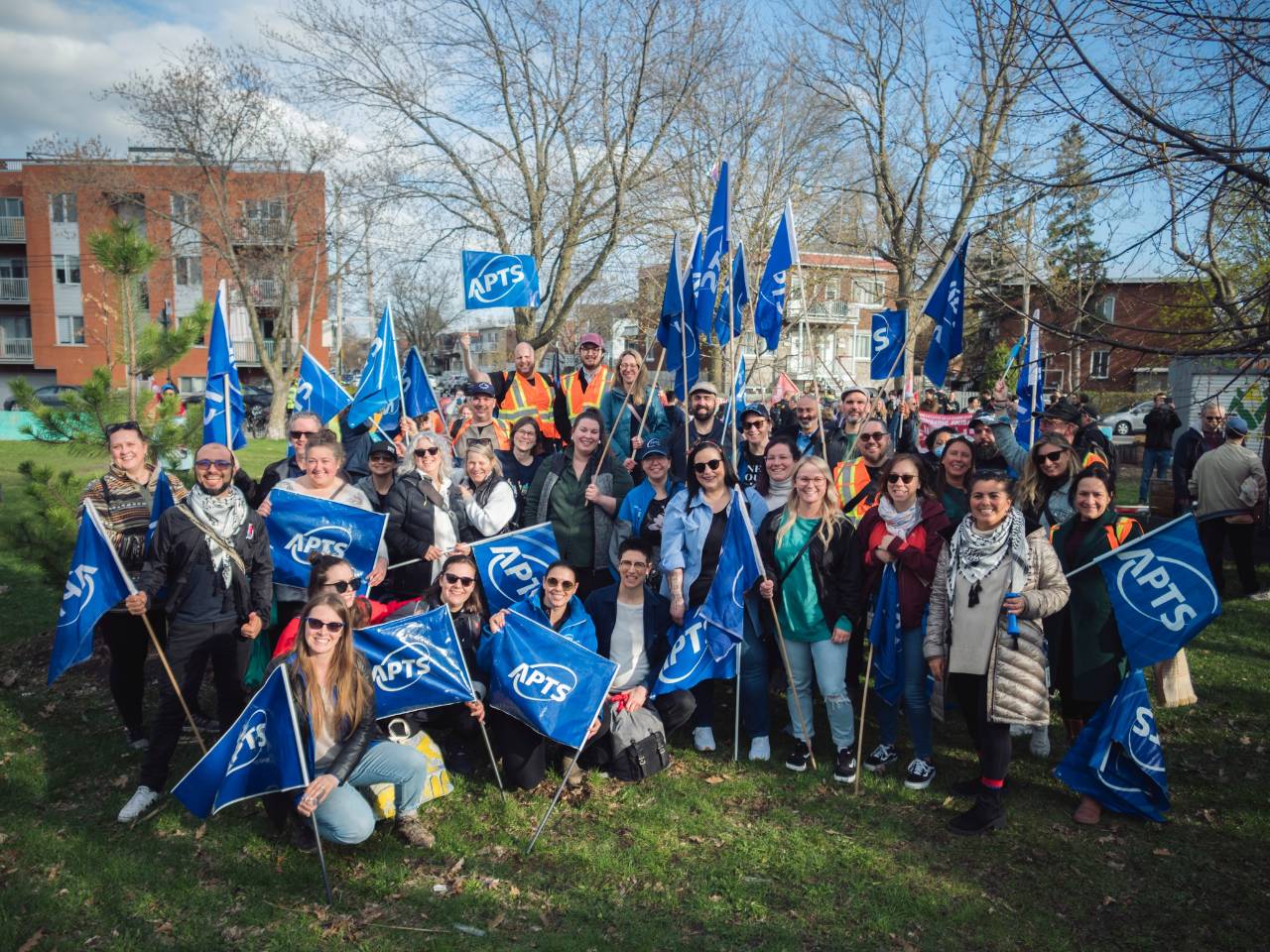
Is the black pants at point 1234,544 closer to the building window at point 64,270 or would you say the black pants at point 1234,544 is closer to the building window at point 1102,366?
the building window at point 1102,366

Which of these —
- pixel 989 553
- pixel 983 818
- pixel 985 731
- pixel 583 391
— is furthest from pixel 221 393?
pixel 983 818

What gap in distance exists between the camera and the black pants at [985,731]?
4957 mm

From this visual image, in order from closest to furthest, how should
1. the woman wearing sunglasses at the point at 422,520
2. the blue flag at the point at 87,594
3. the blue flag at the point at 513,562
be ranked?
A: the blue flag at the point at 87,594 < the blue flag at the point at 513,562 < the woman wearing sunglasses at the point at 422,520

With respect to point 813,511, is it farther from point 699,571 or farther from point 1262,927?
point 1262,927

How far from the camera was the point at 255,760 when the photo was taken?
4609 millimetres

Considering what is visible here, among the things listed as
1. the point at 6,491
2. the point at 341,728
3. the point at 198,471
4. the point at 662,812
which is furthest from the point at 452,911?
the point at 6,491

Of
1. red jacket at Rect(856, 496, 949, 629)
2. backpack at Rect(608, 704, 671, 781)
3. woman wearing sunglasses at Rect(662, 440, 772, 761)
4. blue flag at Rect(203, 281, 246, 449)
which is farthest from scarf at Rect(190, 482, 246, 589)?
red jacket at Rect(856, 496, 949, 629)

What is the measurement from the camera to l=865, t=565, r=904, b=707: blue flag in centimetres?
564

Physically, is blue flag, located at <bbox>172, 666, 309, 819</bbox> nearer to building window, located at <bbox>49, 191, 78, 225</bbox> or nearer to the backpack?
the backpack

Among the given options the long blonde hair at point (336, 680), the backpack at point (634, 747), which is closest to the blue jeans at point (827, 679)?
the backpack at point (634, 747)

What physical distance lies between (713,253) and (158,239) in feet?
79.4

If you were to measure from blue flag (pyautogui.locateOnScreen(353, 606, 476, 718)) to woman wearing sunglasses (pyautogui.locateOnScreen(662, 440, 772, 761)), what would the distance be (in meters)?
1.59

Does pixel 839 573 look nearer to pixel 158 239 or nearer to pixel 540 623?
pixel 540 623

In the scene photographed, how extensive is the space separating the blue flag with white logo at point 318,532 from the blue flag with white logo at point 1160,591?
4.82 meters
